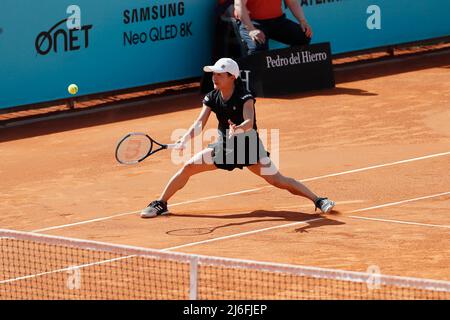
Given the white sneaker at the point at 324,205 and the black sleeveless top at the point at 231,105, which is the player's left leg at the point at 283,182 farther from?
the black sleeveless top at the point at 231,105

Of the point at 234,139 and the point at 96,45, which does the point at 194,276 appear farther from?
the point at 96,45

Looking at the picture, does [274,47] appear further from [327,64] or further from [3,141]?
[3,141]

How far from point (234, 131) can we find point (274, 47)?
9.17m

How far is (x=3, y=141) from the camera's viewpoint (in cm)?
1688

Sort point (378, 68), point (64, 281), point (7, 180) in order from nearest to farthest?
point (64, 281)
point (7, 180)
point (378, 68)

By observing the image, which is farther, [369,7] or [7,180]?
[369,7]

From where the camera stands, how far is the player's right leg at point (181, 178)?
11734 mm

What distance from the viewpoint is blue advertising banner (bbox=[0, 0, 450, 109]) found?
17578mm

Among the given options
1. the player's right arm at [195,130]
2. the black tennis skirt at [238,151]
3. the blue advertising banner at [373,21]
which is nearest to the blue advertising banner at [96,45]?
the blue advertising banner at [373,21]

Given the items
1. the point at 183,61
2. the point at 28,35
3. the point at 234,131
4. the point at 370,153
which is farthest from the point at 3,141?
the point at 234,131

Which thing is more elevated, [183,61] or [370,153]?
[183,61]

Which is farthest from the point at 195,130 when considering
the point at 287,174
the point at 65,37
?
the point at 65,37

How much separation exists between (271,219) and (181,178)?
3.13 ft

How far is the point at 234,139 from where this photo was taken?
11.6 meters
